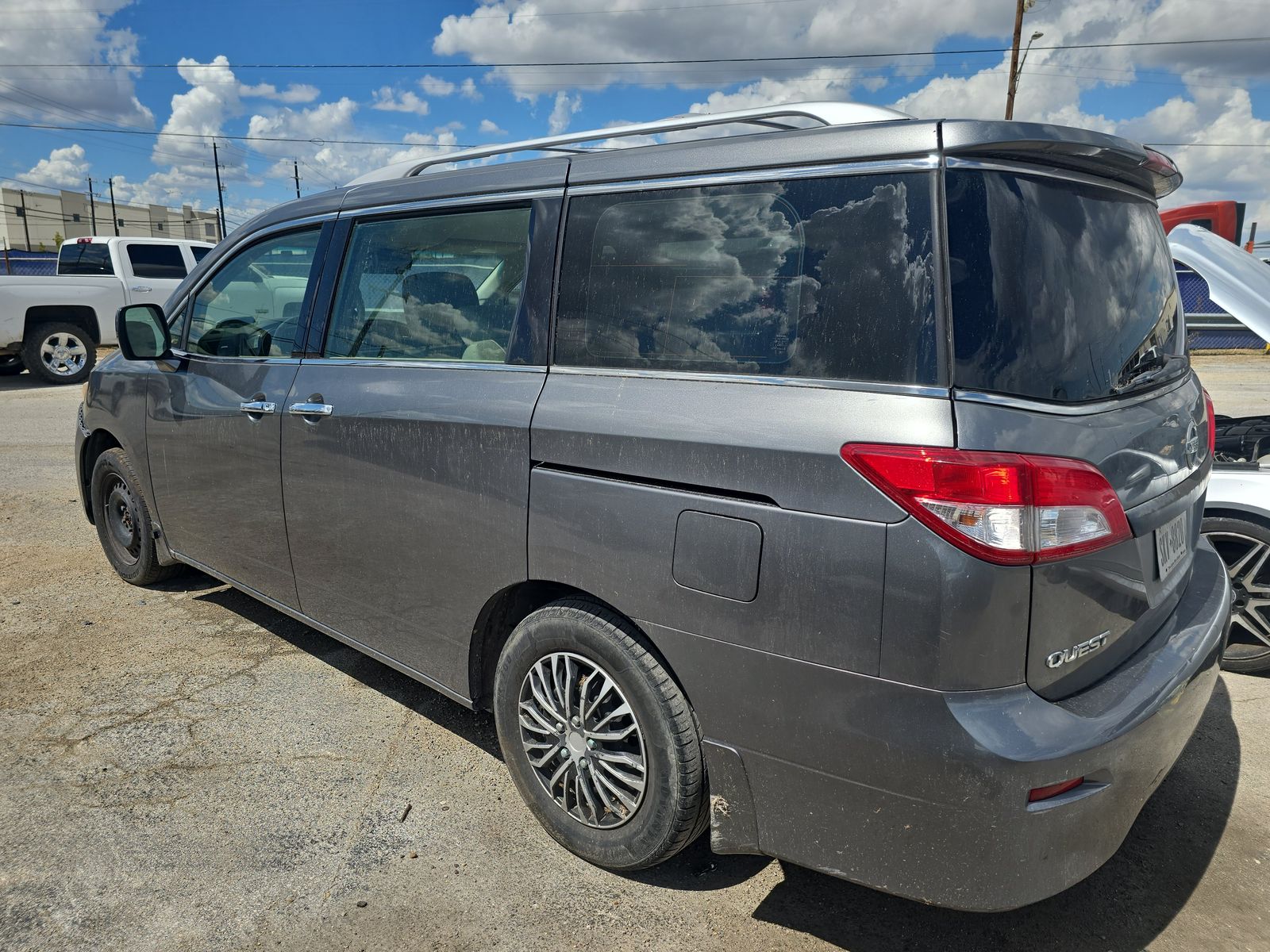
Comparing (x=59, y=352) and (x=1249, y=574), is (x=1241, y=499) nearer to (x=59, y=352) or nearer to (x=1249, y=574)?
(x=1249, y=574)

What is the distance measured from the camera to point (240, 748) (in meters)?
3.26

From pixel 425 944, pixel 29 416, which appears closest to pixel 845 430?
pixel 425 944

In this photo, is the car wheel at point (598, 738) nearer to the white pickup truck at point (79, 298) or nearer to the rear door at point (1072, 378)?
the rear door at point (1072, 378)

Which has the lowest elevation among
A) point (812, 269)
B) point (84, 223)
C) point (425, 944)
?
point (425, 944)

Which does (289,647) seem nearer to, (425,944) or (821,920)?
(425,944)

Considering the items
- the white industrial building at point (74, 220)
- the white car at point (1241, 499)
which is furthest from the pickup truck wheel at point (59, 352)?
the white industrial building at point (74, 220)

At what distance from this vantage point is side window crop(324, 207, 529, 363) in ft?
9.12

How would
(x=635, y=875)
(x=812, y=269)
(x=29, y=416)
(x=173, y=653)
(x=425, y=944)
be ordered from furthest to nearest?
(x=29, y=416)
(x=173, y=653)
(x=635, y=875)
(x=425, y=944)
(x=812, y=269)

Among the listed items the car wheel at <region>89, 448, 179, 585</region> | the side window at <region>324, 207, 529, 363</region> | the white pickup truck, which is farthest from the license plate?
the white pickup truck

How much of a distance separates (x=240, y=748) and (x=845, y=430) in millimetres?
2514

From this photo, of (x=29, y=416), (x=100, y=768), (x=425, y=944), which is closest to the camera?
(x=425, y=944)

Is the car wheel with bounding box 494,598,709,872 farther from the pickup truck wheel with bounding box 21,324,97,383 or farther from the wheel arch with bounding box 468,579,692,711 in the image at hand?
the pickup truck wheel with bounding box 21,324,97,383

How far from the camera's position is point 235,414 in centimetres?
359

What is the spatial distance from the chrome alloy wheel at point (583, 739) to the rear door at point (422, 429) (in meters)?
0.30
